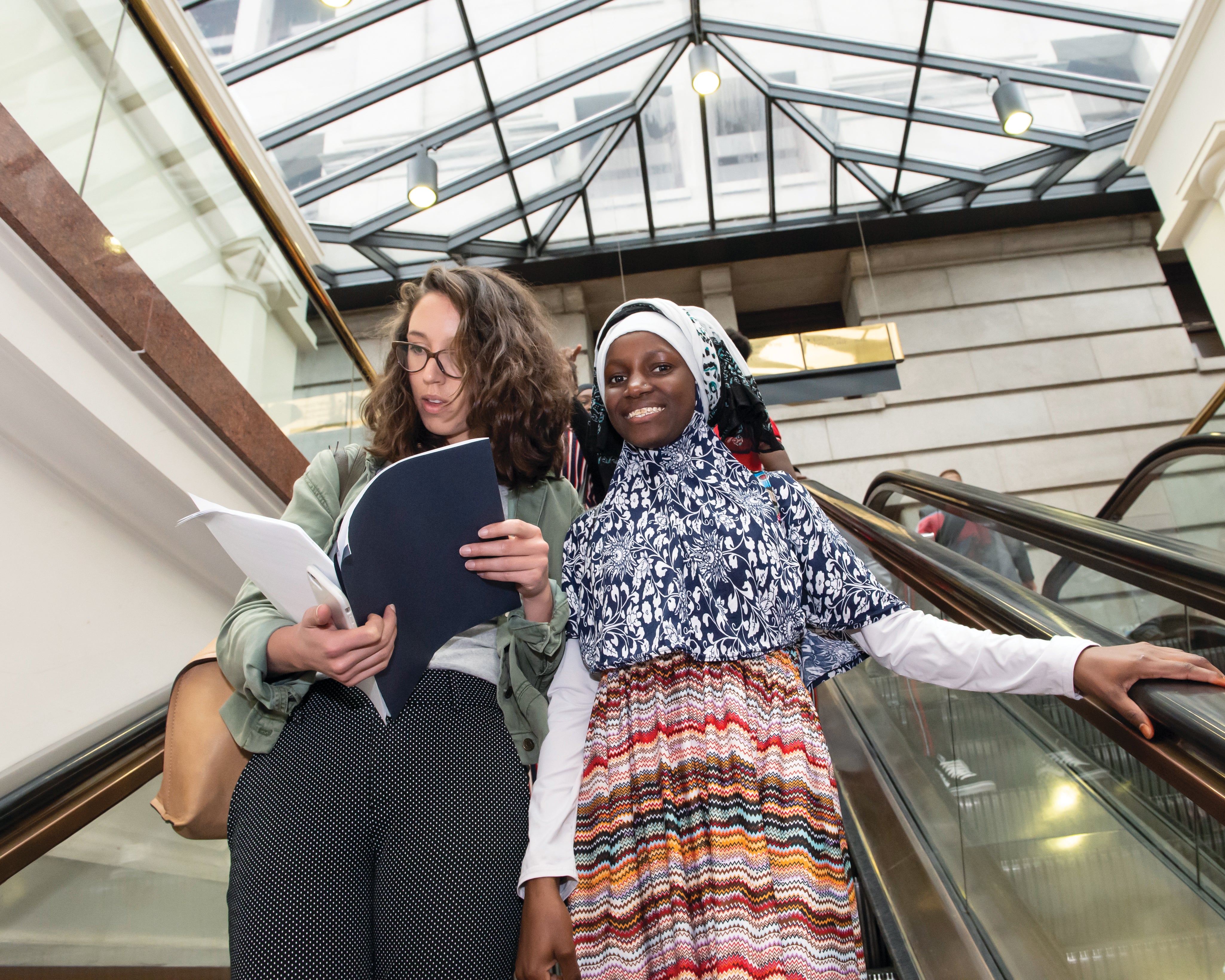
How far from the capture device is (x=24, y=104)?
8.03ft

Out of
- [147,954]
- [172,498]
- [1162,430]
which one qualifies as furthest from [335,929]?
[1162,430]

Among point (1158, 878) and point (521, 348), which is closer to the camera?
point (1158, 878)

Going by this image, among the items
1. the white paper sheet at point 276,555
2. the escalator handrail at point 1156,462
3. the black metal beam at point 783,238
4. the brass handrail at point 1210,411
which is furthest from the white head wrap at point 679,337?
the black metal beam at point 783,238

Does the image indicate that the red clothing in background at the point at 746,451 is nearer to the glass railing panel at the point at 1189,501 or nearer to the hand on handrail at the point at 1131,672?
the hand on handrail at the point at 1131,672

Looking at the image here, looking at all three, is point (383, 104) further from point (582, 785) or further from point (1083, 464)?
point (1083, 464)

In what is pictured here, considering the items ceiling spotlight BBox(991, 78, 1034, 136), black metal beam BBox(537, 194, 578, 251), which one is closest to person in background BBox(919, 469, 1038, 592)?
ceiling spotlight BBox(991, 78, 1034, 136)

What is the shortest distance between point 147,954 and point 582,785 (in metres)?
1.17

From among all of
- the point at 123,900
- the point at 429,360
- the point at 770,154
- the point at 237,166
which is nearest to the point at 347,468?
the point at 429,360

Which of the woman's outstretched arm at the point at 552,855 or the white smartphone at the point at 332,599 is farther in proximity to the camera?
the woman's outstretched arm at the point at 552,855

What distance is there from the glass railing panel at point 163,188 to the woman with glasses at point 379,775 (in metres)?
2.08

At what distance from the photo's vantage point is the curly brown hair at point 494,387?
1612 millimetres

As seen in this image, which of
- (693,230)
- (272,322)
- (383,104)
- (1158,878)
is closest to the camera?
(1158,878)

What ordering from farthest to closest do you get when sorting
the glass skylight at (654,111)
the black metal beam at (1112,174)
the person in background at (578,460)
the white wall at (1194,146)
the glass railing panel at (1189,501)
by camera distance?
the black metal beam at (1112,174) < the glass skylight at (654,111) < the white wall at (1194,146) < the glass railing panel at (1189,501) < the person in background at (578,460)

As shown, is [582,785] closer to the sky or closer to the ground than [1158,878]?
closer to the sky
